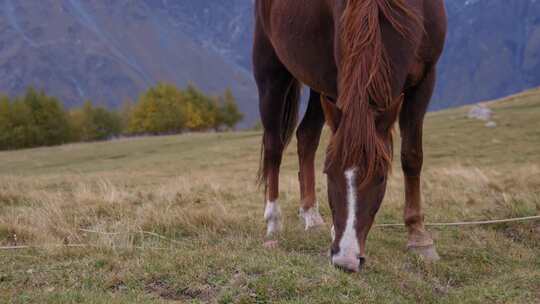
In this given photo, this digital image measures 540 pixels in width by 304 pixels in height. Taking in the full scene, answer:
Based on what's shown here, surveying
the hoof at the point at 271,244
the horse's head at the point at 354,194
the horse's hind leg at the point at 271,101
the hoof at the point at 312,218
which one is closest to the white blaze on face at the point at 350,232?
the horse's head at the point at 354,194

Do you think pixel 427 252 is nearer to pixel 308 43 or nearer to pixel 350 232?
pixel 350 232

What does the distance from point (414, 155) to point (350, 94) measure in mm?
1979

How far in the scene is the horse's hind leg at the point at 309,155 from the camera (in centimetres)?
621

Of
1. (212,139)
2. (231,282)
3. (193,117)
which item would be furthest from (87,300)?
(193,117)

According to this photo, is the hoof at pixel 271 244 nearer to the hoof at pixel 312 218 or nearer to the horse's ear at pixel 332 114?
the hoof at pixel 312 218

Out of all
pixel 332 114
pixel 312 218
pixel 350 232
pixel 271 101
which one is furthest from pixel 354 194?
pixel 271 101

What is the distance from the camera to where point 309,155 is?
6621mm

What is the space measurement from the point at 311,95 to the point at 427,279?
3.01 metres

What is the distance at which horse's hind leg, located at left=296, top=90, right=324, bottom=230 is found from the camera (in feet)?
20.4

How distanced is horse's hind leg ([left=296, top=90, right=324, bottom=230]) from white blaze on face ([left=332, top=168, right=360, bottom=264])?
2580 mm

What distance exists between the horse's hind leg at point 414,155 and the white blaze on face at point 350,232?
1.61 m

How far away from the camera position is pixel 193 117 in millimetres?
64125

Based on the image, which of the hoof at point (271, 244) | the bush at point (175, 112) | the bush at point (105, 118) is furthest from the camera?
the bush at point (175, 112)

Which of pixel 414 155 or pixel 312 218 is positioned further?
pixel 312 218
